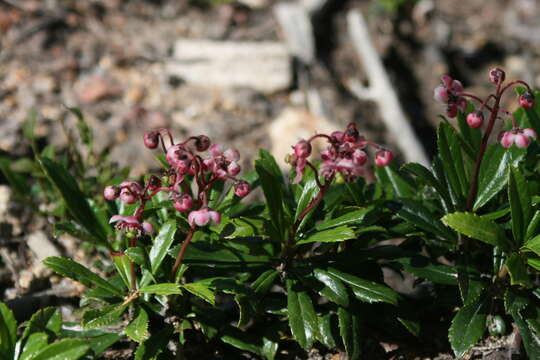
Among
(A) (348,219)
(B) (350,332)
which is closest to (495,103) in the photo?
(A) (348,219)

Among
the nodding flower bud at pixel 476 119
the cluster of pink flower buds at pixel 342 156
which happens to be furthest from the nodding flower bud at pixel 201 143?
the nodding flower bud at pixel 476 119

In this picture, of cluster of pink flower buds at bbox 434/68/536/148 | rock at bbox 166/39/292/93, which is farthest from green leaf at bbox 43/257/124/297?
rock at bbox 166/39/292/93

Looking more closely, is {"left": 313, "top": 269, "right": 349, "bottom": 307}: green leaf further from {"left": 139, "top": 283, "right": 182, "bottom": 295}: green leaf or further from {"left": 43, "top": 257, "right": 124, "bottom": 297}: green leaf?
{"left": 43, "top": 257, "right": 124, "bottom": 297}: green leaf

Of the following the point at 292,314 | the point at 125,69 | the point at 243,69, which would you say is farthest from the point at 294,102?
the point at 292,314

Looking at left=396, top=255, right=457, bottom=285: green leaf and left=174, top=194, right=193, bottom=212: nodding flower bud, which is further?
left=396, top=255, right=457, bottom=285: green leaf

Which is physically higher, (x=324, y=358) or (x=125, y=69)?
(x=125, y=69)

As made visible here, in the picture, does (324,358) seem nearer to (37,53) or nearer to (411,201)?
(411,201)
